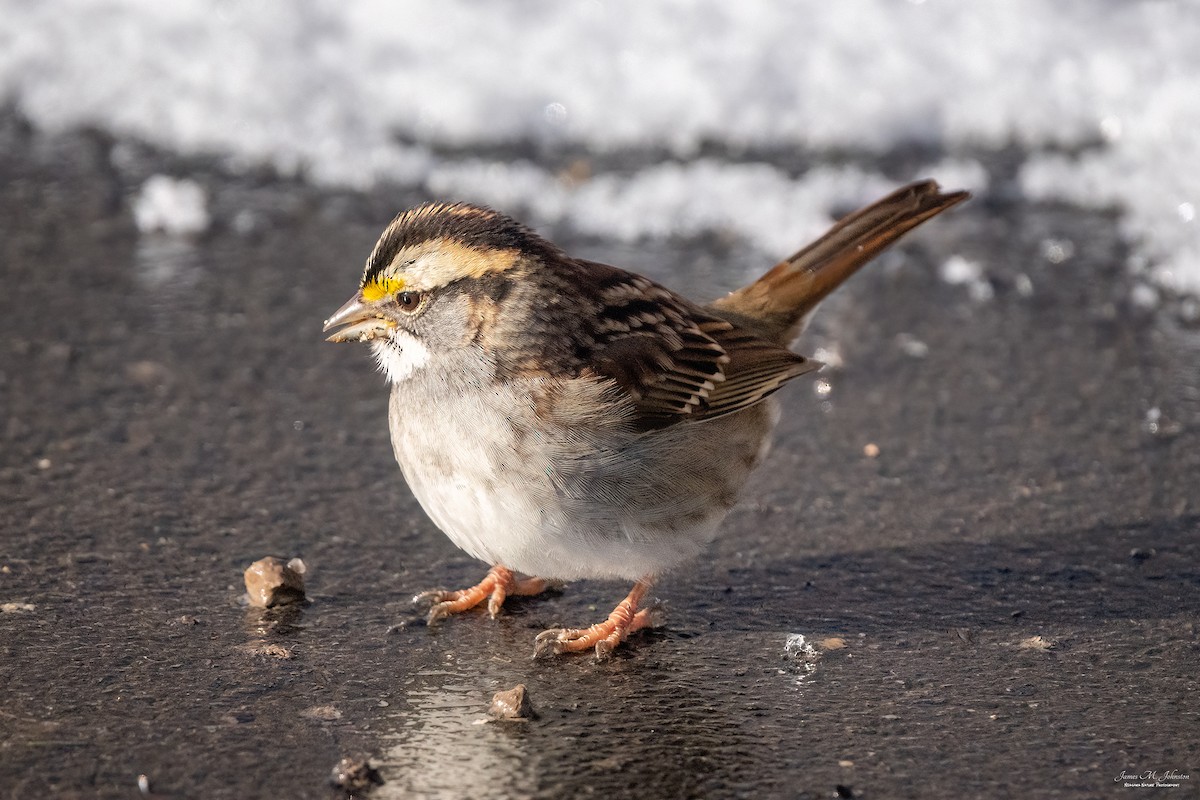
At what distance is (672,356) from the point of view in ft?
16.8

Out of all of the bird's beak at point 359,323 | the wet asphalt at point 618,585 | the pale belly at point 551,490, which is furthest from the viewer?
the bird's beak at point 359,323

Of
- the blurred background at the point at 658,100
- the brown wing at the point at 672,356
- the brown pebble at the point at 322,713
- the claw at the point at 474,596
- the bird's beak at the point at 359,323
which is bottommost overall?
the brown pebble at the point at 322,713

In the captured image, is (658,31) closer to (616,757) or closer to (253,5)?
(253,5)

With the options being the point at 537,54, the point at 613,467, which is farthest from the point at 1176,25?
the point at 613,467

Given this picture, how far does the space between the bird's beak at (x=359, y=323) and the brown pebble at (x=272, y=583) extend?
0.76 meters

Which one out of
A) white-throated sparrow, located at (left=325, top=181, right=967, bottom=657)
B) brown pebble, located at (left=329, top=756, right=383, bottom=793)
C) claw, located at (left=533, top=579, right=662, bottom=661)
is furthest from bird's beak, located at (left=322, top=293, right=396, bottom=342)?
brown pebble, located at (left=329, top=756, right=383, bottom=793)

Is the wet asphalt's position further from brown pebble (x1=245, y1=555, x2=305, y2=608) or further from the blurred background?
the blurred background

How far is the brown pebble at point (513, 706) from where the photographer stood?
418 centimetres

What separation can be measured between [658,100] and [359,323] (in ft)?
15.2

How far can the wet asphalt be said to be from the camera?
4012mm

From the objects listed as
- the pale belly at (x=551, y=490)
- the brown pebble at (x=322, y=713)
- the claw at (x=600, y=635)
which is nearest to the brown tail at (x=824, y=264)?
the pale belly at (x=551, y=490)

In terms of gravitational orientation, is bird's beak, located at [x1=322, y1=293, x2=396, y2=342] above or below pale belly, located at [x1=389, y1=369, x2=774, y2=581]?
above

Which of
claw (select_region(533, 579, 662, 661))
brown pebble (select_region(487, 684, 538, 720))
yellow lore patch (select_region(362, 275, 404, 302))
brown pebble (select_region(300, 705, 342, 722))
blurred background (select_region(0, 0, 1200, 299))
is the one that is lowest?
brown pebble (select_region(487, 684, 538, 720))

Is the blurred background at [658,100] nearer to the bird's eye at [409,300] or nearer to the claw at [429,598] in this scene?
the bird's eye at [409,300]
